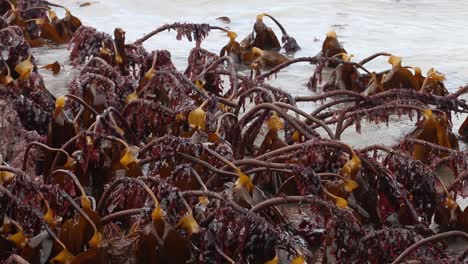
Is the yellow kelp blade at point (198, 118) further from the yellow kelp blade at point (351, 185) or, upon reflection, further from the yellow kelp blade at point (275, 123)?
the yellow kelp blade at point (351, 185)

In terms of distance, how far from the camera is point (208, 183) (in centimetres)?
228

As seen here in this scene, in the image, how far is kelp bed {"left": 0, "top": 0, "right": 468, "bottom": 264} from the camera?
1885 mm

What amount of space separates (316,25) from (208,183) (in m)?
3.75

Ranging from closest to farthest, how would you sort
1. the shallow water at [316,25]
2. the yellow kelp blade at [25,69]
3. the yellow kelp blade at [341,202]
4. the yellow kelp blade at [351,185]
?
the yellow kelp blade at [341,202], the yellow kelp blade at [351,185], the yellow kelp blade at [25,69], the shallow water at [316,25]

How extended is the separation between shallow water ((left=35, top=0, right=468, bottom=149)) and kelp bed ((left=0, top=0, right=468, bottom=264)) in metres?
0.90

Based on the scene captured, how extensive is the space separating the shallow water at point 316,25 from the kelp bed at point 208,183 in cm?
90

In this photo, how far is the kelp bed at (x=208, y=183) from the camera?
1.88 meters

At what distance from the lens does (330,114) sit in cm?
309

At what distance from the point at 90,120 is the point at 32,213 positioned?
95cm

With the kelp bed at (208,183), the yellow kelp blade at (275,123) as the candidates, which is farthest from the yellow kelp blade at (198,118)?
the yellow kelp blade at (275,123)

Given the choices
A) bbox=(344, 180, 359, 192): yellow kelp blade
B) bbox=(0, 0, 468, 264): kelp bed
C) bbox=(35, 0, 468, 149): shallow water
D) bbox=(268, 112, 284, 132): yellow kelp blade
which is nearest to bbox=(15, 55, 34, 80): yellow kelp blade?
bbox=(0, 0, 468, 264): kelp bed

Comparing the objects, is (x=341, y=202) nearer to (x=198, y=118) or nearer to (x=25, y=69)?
(x=198, y=118)

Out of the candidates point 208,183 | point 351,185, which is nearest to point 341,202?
point 351,185

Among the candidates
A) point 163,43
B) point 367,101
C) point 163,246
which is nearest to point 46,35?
point 163,43
